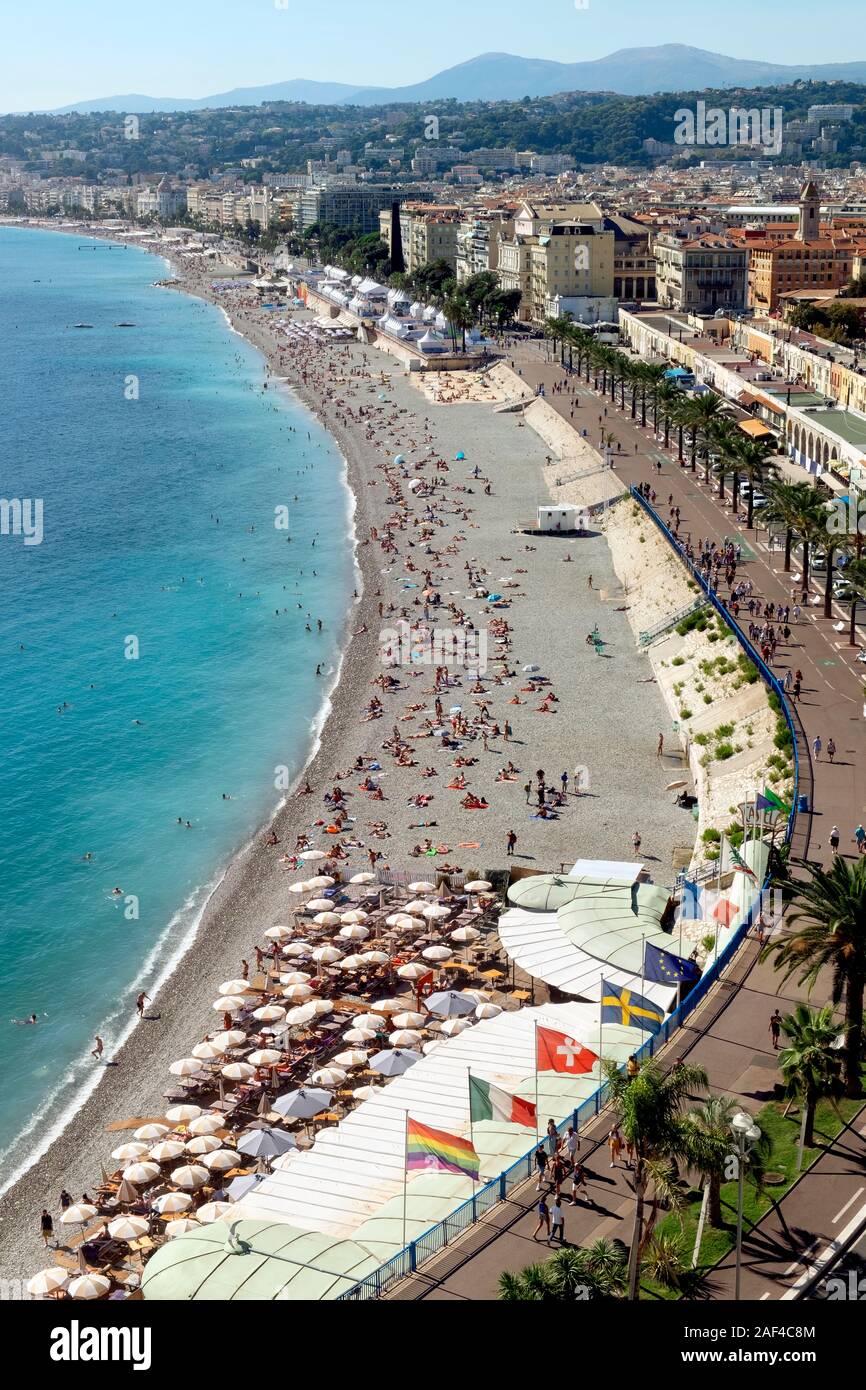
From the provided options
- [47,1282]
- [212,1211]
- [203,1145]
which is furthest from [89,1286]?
[203,1145]

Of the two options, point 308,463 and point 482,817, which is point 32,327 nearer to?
point 308,463

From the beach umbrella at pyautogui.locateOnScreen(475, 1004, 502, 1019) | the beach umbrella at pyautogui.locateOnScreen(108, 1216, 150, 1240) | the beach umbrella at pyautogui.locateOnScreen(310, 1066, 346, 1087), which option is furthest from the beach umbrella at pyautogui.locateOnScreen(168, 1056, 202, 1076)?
the beach umbrella at pyautogui.locateOnScreen(475, 1004, 502, 1019)

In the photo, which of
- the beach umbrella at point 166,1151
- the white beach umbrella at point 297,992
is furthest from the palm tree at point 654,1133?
the white beach umbrella at point 297,992

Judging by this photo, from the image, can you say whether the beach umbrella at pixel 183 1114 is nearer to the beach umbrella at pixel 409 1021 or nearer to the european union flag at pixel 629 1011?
the beach umbrella at pixel 409 1021

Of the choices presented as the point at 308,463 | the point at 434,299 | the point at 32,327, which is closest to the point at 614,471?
the point at 308,463
